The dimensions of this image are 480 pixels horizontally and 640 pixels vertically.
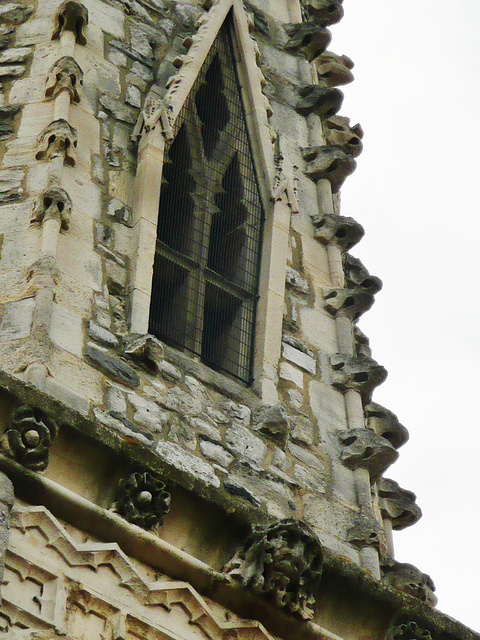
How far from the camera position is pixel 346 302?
17.2m

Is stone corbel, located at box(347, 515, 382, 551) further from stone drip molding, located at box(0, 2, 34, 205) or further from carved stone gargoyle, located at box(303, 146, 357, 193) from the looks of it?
carved stone gargoyle, located at box(303, 146, 357, 193)

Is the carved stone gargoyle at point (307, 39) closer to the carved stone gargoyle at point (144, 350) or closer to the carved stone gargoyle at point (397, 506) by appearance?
the carved stone gargoyle at point (397, 506)

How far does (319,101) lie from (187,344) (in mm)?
3711

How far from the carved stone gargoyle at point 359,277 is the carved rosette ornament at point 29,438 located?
4989 mm

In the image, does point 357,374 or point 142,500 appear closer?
point 142,500

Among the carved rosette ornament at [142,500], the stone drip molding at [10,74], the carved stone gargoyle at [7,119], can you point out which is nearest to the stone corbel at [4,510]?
the carved rosette ornament at [142,500]

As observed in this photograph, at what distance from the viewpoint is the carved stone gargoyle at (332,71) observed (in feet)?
66.0

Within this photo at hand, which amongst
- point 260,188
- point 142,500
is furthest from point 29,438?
point 260,188

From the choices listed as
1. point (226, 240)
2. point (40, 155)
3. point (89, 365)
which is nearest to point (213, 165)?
point (226, 240)

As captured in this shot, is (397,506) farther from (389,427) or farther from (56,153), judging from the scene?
(56,153)

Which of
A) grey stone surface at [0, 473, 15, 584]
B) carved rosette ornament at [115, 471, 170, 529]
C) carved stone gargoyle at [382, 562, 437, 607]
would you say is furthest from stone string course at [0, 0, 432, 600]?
grey stone surface at [0, 473, 15, 584]

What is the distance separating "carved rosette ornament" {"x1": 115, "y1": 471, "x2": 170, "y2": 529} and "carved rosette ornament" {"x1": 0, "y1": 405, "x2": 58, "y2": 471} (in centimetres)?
53

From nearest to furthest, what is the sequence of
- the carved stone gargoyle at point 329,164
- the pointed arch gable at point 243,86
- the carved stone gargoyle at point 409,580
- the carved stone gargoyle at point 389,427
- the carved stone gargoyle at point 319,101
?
the carved stone gargoyle at point 409,580 → the carved stone gargoyle at point 389,427 → the pointed arch gable at point 243,86 → the carved stone gargoyle at point 329,164 → the carved stone gargoyle at point 319,101

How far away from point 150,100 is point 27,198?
5.86ft
